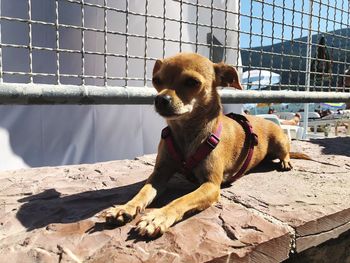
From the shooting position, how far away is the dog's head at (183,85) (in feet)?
7.08

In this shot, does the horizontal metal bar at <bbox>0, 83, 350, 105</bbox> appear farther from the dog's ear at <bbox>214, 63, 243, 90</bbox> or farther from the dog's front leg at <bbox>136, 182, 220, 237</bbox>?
the dog's front leg at <bbox>136, 182, 220, 237</bbox>

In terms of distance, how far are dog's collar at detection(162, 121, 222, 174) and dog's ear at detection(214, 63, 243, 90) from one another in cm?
43

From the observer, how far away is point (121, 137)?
4152mm

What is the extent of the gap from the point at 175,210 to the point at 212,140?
0.66 meters

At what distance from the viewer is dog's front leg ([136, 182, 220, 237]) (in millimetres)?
1665

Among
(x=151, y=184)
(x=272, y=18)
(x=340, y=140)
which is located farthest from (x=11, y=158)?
(x=340, y=140)

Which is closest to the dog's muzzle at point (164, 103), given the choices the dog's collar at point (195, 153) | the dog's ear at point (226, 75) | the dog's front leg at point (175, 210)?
the dog's collar at point (195, 153)

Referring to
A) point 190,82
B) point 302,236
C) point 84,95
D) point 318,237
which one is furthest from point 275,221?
point 84,95

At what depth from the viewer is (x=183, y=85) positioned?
2.28m

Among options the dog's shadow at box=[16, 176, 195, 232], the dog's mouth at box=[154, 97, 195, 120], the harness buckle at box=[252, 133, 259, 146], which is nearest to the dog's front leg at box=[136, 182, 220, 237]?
the dog's shadow at box=[16, 176, 195, 232]

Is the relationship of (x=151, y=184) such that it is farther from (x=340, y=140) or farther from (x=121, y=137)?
(x=340, y=140)

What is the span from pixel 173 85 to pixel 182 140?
0.39 meters

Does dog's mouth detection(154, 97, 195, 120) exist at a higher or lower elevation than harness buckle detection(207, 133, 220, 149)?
higher

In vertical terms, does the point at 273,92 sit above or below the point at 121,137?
above
